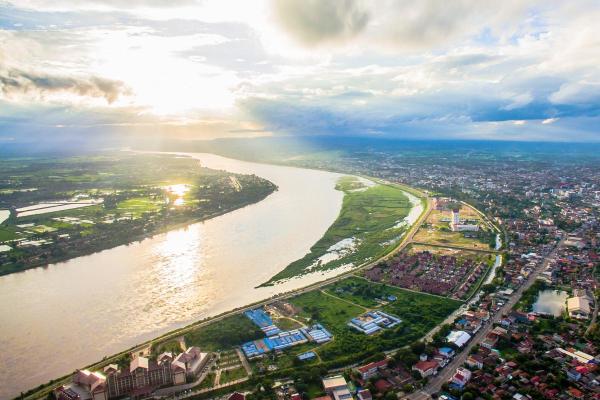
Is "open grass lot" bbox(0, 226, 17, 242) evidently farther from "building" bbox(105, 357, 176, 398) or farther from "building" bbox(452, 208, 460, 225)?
"building" bbox(452, 208, 460, 225)

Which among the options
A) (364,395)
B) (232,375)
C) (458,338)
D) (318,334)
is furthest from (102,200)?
(364,395)

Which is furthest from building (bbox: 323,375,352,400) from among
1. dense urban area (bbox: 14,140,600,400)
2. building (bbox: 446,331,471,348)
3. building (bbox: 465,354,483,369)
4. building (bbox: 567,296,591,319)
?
building (bbox: 567,296,591,319)

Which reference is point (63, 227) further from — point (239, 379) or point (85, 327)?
point (239, 379)

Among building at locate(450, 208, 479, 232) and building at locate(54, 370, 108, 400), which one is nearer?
building at locate(54, 370, 108, 400)

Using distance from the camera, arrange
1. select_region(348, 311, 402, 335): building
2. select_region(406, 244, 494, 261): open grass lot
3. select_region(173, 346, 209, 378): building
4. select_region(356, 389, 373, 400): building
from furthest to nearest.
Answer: select_region(406, 244, 494, 261): open grass lot
select_region(348, 311, 402, 335): building
select_region(173, 346, 209, 378): building
select_region(356, 389, 373, 400): building

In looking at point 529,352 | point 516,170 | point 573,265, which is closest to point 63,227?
point 529,352

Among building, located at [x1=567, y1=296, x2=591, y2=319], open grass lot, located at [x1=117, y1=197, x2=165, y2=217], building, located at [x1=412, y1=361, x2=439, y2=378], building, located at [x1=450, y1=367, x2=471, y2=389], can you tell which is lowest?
open grass lot, located at [x1=117, y1=197, x2=165, y2=217]
